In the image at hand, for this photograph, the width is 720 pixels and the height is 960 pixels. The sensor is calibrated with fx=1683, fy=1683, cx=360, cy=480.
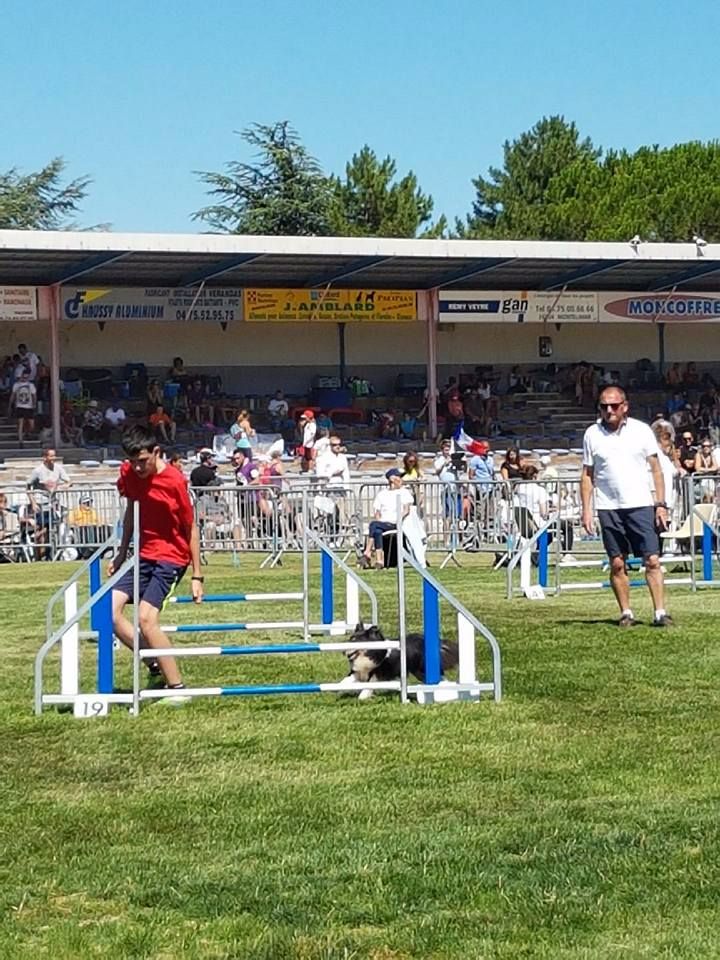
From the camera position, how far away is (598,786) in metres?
7.11

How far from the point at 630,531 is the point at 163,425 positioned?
22.0 m

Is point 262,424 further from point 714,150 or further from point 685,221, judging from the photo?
point 714,150

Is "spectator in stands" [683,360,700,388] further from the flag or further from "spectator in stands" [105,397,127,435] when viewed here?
"spectator in stands" [105,397,127,435]

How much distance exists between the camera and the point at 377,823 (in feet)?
21.6

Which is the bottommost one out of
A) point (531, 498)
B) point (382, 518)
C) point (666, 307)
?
point (382, 518)

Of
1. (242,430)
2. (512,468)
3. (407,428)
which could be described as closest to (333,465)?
(512,468)

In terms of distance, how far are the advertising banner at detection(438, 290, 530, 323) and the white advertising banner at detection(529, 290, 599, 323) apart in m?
0.28

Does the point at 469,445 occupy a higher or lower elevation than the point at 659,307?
lower

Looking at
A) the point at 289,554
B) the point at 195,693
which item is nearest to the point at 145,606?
the point at 195,693

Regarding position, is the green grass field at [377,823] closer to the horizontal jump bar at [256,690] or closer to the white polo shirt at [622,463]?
the horizontal jump bar at [256,690]

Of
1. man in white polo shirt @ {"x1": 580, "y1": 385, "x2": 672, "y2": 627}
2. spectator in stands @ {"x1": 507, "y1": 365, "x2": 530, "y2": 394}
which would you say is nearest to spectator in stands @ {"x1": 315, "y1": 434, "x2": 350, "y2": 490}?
spectator in stands @ {"x1": 507, "y1": 365, "x2": 530, "y2": 394}

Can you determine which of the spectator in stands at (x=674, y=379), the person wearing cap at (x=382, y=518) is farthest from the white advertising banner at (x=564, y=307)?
the person wearing cap at (x=382, y=518)

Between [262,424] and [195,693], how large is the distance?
1076 inches

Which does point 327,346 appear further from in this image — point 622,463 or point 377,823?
point 377,823
